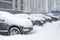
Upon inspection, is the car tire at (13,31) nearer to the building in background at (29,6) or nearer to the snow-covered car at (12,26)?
the snow-covered car at (12,26)

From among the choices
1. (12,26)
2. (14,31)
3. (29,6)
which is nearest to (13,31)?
(14,31)

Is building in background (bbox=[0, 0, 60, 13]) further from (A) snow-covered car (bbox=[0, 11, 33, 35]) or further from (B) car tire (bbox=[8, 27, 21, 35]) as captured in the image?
(B) car tire (bbox=[8, 27, 21, 35])

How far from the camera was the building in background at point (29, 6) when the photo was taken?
3142cm

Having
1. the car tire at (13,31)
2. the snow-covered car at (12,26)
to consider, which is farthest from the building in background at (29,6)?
the car tire at (13,31)

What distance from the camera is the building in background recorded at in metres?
31.4

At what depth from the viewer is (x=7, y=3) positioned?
3159cm

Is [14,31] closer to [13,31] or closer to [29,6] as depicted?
[13,31]

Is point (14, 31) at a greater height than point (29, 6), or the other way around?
point (14, 31)

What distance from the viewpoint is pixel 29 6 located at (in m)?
50.1

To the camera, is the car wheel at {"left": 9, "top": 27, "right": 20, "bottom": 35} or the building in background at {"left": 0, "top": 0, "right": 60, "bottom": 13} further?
the building in background at {"left": 0, "top": 0, "right": 60, "bottom": 13}

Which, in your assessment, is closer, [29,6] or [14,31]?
[14,31]

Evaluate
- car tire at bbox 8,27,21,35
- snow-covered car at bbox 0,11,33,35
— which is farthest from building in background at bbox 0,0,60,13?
car tire at bbox 8,27,21,35

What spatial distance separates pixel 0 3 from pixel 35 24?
15428 mm

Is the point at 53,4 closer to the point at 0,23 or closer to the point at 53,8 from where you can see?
the point at 53,8
